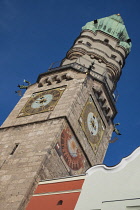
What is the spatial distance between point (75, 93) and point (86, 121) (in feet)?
4.79

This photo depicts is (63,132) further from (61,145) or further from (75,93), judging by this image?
(75,93)

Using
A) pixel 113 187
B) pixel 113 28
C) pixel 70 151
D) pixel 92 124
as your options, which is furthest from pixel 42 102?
pixel 113 28

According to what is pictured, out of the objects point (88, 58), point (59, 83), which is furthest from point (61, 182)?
point (88, 58)

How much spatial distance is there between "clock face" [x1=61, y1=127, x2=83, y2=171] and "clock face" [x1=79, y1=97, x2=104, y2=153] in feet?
3.97

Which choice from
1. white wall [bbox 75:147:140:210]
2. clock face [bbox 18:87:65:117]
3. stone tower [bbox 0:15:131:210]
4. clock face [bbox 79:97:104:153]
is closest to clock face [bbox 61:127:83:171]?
stone tower [bbox 0:15:131:210]

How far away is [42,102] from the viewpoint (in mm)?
18312

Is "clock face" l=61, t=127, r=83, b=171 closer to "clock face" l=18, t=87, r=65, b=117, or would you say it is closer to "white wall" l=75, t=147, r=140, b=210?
"clock face" l=18, t=87, r=65, b=117

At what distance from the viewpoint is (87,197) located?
11.0m

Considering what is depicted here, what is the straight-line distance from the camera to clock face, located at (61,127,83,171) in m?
15.8

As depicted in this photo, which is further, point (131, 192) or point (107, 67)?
point (107, 67)

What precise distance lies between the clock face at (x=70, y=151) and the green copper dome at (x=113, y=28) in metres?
10.6

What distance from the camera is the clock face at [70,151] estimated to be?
1578 centimetres

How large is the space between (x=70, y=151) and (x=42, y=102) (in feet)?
11.0

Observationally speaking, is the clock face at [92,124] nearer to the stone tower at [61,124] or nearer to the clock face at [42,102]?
the stone tower at [61,124]
